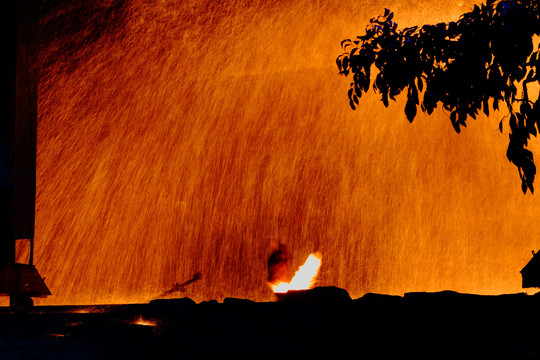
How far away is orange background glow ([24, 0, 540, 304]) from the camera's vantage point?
8500mm

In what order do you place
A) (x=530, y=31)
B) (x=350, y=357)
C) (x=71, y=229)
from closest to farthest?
(x=350, y=357)
(x=530, y=31)
(x=71, y=229)

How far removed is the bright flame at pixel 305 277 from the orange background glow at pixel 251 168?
18 centimetres

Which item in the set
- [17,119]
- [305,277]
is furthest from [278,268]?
[17,119]

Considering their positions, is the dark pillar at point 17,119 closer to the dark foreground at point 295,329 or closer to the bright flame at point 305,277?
the dark foreground at point 295,329

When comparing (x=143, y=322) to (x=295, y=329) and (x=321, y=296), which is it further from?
(x=321, y=296)

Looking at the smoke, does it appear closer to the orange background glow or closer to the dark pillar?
the orange background glow

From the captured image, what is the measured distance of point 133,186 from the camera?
8883mm

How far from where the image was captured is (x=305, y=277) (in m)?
7.59

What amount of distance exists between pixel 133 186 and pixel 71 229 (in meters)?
1.13

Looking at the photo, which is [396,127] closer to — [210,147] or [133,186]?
[210,147]

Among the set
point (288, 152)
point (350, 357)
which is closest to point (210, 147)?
point (288, 152)

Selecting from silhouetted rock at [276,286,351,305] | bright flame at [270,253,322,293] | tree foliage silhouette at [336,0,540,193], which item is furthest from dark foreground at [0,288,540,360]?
bright flame at [270,253,322,293]

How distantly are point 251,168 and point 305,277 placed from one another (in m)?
2.37

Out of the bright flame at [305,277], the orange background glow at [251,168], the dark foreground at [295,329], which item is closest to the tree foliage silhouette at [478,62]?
the dark foreground at [295,329]
